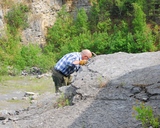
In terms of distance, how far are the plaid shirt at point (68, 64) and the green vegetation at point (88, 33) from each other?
10.6 metres

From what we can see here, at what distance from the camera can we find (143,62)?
7453 mm

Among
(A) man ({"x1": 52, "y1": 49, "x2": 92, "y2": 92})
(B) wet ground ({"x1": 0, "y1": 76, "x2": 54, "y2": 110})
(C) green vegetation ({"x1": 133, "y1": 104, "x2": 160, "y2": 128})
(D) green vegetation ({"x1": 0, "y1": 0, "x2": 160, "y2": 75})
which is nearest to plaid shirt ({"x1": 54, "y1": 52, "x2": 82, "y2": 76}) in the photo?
(A) man ({"x1": 52, "y1": 49, "x2": 92, "y2": 92})

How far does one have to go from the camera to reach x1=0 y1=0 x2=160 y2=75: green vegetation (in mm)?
19062

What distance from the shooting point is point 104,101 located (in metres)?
5.76

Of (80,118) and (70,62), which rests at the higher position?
(70,62)

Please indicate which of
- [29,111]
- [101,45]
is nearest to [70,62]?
[29,111]

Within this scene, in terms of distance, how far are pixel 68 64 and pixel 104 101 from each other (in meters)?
2.12

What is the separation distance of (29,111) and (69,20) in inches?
665

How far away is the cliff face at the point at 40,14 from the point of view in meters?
22.2

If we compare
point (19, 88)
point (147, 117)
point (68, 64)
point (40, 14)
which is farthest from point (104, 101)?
point (40, 14)

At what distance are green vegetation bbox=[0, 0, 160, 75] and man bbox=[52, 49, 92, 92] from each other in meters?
10.4

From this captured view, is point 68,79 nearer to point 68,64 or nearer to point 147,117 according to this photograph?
point 68,64

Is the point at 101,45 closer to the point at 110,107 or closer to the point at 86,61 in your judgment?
the point at 86,61

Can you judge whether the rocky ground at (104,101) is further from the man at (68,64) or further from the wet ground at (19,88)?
the wet ground at (19,88)
